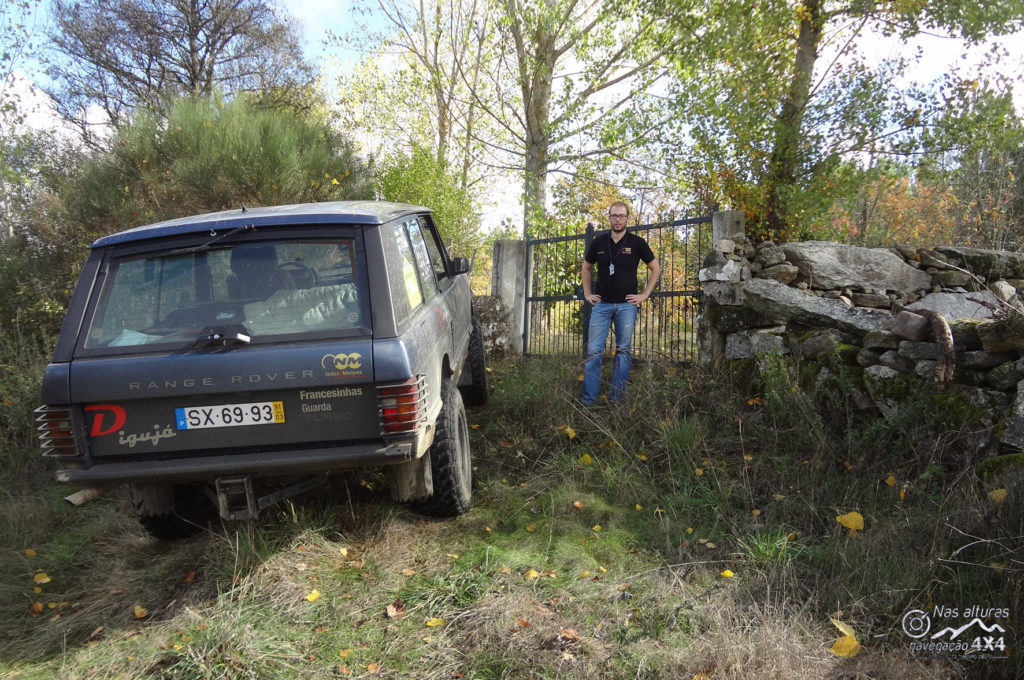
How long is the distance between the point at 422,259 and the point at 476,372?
1.90 meters

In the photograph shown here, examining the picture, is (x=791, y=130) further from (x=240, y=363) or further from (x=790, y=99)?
(x=240, y=363)

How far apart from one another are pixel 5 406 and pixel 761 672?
21.7ft

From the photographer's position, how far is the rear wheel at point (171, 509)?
349 cm

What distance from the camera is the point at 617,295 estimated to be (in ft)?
18.9

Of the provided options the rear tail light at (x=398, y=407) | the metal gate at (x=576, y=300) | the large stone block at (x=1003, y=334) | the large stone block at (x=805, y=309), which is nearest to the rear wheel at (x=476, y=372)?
the metal gate at (x=576, y=300)

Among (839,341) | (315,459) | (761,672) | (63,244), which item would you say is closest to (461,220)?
(63,244)

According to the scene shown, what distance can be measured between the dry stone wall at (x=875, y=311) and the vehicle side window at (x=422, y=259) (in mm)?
2532

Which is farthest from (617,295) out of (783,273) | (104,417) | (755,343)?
(104,417)

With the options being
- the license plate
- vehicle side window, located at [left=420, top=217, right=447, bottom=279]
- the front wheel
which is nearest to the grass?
the front wheel

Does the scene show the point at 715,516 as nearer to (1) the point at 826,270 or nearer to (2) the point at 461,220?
(1) the point at 826,270

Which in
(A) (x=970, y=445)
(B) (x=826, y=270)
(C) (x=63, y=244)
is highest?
(C) (x=63, y=244)

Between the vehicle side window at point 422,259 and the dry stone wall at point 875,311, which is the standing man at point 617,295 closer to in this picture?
the dry stone wall at point 875,311

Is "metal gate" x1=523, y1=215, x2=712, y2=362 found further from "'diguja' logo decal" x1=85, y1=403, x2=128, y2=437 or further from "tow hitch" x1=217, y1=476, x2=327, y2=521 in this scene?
"'diguja' logo decal" x1=85, y1=403, x2=128, y2=437

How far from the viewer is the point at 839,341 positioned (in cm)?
454
